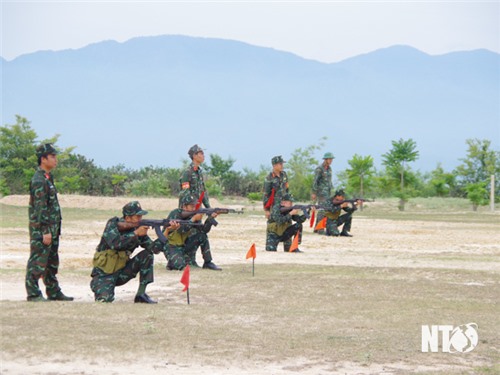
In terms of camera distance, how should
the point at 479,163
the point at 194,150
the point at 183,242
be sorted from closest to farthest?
the point at 183,242 < the point at 194,150 < the point at 479,163

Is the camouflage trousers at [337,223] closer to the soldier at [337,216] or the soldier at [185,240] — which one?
the soldier at [337,216]

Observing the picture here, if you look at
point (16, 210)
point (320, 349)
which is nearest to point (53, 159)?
point (320, 349)

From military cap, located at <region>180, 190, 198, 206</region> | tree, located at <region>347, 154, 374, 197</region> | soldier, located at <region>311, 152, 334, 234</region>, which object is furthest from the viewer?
tree, located at <region>347, 154, 374, 197</region>

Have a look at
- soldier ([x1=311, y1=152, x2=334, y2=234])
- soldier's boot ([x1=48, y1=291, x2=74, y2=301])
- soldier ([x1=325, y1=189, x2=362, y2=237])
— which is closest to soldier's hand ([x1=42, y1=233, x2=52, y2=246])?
soldier's boot ([x1=48, y1=291, x2=74, y2=301])

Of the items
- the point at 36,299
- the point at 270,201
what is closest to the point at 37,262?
the point at 36,299

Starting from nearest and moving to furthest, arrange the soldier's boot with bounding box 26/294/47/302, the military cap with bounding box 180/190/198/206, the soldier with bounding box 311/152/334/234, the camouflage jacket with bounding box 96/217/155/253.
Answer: the soldier's boot with bounding box 26/294/47/302 < the camouflage jacket with bounding box 96/217/155/253 < the military cap with bounding box 180/190/198/206 < the soldier with bounding box 311/152/334/234

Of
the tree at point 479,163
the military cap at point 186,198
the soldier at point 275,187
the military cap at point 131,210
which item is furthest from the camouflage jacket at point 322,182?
the tree at point 479,163

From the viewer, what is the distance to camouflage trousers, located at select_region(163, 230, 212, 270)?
53.8ft

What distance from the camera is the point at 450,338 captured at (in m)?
10.6

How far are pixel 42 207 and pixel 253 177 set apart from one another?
42.7 m

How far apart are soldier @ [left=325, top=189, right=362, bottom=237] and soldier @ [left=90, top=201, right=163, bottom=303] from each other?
13704mm

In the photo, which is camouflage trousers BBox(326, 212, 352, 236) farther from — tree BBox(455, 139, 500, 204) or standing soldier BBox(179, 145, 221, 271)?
tree BBox(455, 139, 500, 204)

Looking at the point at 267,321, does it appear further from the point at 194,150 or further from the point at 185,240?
the point at 194,150

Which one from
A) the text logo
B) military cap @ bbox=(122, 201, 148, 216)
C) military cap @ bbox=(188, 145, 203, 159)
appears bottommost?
the text logo
